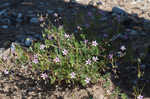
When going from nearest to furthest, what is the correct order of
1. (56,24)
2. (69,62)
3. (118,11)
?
(69,62) < (56,24) < (118,11)

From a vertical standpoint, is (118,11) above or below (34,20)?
above

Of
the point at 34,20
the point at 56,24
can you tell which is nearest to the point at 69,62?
the point at 56,24

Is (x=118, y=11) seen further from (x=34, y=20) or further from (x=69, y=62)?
(x=69, y=62)

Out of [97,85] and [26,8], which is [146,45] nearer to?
[97,85]

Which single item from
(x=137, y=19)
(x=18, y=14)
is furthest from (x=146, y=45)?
(x=18, y=14)

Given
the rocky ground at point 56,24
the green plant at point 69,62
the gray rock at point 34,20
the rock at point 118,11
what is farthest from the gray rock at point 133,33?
the gray rock at point 34,20

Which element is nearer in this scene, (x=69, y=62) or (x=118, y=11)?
(x=69, y=62)

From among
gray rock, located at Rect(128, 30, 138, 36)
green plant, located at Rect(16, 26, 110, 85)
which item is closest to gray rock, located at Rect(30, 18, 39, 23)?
green plant, located at Rect(16, 26, 110, 85)

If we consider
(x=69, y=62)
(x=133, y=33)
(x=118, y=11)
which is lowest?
(x=69, y=62)

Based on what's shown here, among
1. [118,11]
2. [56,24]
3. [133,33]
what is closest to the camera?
[133,33]
